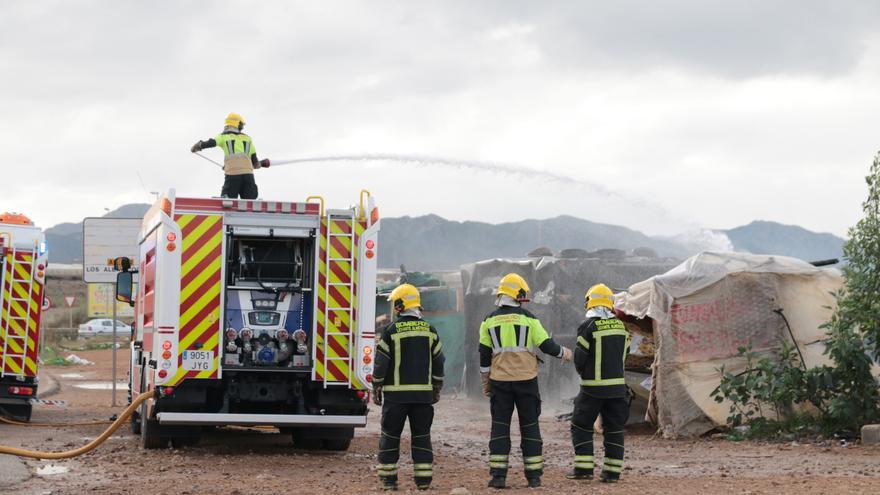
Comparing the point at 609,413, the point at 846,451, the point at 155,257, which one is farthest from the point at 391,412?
the point at 846,451

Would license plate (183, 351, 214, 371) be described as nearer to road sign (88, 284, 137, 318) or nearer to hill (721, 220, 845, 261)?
road sign (88, 284, 137, 318)

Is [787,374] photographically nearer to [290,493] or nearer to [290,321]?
[290,321]

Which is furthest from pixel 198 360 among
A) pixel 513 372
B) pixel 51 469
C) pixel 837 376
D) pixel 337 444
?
pixel 837 376

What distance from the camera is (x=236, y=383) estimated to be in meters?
11.9

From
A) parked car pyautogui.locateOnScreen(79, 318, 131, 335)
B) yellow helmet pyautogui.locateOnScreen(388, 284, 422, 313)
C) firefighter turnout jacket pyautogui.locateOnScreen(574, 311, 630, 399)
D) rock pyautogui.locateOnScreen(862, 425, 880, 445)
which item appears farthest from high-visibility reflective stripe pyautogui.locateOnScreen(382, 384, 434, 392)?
parked car pyautogui.locateOnScreen(79, 318, 131, 335)

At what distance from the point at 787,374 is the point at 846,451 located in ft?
4.90

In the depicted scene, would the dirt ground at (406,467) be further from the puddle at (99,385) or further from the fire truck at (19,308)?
the puddle at (99,385)

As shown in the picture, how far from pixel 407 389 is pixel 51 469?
397 cm

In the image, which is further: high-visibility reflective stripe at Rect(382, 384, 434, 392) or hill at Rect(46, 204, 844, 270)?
hill at Rect(46, 204, 844, 270)

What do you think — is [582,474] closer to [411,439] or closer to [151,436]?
[411,439]

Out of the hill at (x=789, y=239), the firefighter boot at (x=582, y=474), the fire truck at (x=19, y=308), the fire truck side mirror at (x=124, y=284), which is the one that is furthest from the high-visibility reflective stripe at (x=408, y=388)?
the hill at (x=789, y=239)

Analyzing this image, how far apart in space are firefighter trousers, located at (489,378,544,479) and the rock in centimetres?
461

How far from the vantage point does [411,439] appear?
31.9 feet

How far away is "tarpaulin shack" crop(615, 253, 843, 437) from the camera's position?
13.9m
